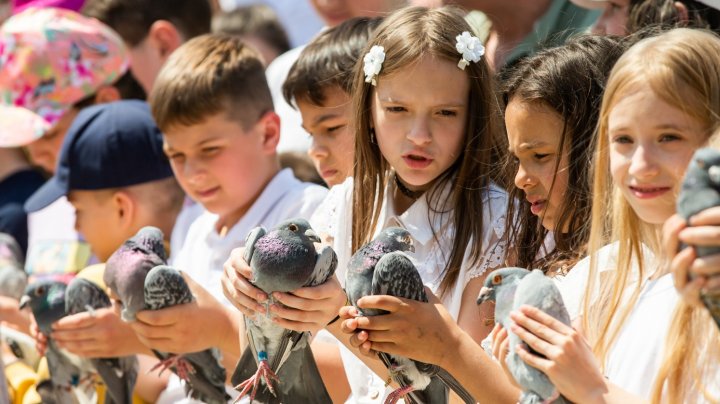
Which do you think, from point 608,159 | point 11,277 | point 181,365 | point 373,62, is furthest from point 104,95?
point 608,159

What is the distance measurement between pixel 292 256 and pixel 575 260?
0.86 meters

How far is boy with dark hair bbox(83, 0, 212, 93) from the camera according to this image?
590 centimetres

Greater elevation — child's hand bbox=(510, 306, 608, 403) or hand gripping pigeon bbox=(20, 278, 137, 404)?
child's hand bbox=(510, 306, 608, 403)

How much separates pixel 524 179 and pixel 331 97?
1055 millimetres

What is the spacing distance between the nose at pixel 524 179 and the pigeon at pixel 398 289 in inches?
18.9

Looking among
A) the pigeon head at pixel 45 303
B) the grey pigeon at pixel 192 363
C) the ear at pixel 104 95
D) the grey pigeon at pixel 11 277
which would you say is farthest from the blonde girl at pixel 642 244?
the ear at pixel 104 95

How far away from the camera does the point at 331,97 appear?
12.6ft

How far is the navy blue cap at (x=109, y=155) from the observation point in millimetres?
4633

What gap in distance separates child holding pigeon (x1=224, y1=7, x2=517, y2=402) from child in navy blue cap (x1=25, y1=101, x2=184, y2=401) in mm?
1589

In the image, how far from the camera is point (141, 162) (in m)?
4.68

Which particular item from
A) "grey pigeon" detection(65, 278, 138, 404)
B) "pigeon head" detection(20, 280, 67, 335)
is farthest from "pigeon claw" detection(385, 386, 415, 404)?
"pigeon head" detection(20, 280, 67, 335)

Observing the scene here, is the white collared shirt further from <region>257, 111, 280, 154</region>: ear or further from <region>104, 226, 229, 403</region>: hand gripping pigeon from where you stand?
<region>104, 226, 229, 403</region>: hand gripping pigeon

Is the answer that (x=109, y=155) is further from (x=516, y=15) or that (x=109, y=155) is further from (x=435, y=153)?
(x=435, y=153)

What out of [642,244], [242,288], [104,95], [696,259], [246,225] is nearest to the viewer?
[696,259]
